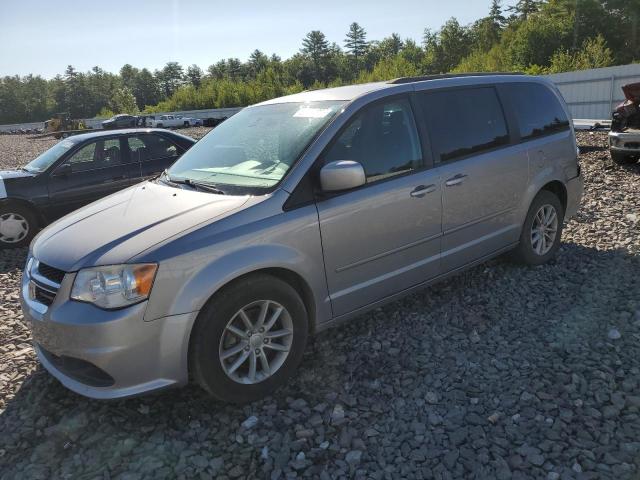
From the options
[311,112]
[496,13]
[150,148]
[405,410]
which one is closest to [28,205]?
[150,148]

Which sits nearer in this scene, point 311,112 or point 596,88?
point 311,112

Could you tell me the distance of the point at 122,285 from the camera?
270 centimetres

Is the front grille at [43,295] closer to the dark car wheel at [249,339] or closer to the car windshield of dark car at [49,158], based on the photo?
the dark car wheel at [249,339]

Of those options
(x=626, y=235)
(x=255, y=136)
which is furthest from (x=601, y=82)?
(x=255, y=136)

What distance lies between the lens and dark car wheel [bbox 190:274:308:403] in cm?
288

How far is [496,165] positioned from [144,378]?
3.22 meters

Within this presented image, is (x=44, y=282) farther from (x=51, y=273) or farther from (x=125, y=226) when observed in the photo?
(x=125, y=226)

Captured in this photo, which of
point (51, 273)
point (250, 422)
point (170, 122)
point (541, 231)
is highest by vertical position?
point (170, 122)

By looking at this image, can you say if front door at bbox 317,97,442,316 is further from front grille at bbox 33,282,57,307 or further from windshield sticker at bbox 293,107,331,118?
front grille at bbox 33,282,57,307

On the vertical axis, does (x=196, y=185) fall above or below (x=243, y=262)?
above

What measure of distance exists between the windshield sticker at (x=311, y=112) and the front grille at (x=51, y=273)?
194cm

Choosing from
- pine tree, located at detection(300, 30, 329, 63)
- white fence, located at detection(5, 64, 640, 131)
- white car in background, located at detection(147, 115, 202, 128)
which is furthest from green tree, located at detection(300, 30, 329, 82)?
white fence, located at detection(5, 64, 640, 131)

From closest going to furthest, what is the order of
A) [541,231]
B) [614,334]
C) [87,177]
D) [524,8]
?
[614,334]
[541,231]
[87,177]
[524,8]

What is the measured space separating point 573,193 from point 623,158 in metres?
4.86
